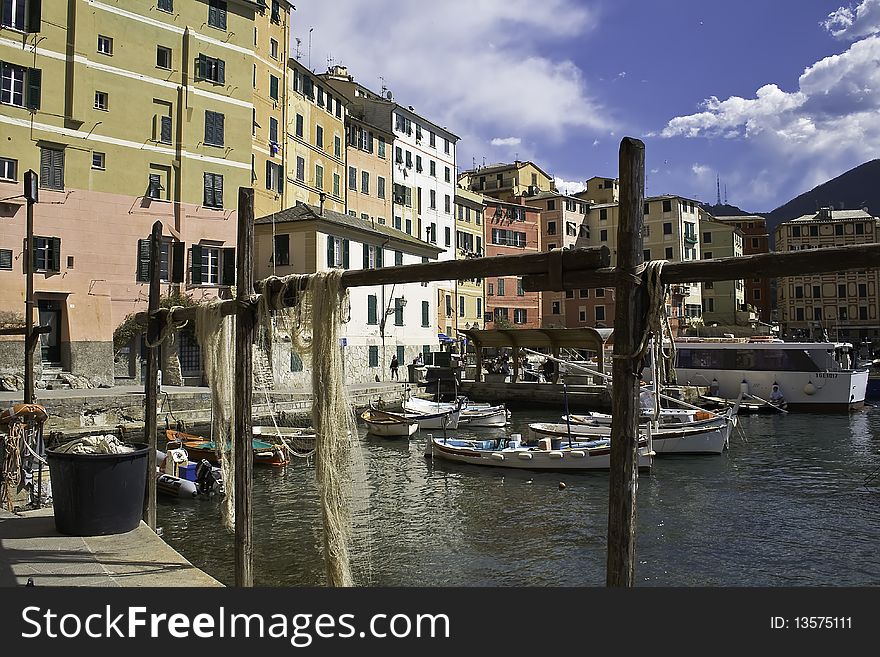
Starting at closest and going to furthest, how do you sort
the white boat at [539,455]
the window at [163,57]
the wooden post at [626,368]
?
1. the wooden post at [626,368]
2. the white boat at [539,455]
3. the window at [163,57]

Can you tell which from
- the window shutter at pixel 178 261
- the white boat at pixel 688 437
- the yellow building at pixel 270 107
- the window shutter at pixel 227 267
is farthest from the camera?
the yellow building at pixel 270 107

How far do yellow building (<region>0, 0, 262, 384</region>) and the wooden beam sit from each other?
2655 cm

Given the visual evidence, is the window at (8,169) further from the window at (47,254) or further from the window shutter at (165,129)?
the window shutter at (165,129)

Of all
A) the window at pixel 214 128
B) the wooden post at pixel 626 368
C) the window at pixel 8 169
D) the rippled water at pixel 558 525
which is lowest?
the rippled water at pixel 558 525

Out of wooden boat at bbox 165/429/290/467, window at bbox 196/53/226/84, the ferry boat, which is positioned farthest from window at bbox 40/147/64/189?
the ferry boat

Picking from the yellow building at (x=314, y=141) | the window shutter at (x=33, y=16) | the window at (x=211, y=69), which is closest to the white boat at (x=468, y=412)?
the yellow building at (x=314, y=141)

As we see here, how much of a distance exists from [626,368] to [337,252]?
34.1 m

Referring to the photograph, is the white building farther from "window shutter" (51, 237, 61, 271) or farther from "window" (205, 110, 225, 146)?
"window shutter" (51, 237, 61, 271)

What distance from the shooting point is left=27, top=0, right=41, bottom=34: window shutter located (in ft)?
93.5

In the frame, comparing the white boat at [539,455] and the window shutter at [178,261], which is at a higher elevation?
the window shutter at [178,261]

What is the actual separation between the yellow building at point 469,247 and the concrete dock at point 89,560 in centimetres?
4818

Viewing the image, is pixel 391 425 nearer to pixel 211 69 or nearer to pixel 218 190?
pixel 218 190

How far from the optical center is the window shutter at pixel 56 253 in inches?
1138

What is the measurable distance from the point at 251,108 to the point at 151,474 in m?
30.1
